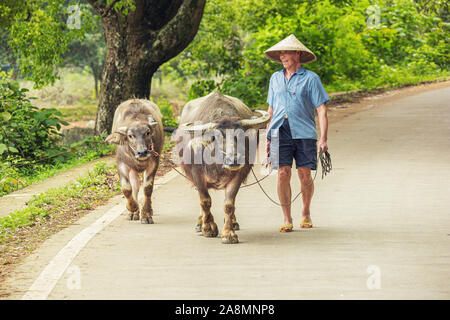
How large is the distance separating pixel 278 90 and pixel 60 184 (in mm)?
5358

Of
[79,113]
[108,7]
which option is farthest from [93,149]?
[79,113]

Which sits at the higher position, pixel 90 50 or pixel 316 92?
pixel 90 50

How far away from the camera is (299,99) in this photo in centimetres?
879

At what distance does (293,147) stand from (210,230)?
54.9 inches

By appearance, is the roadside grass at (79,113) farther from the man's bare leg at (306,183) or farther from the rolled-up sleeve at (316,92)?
the rolled-up sleeve at (316,92)

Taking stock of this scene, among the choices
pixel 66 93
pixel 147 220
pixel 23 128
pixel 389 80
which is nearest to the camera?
pixel 147 220

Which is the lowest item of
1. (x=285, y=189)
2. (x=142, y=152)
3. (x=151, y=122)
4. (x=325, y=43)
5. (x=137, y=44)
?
(x=285, y=189)

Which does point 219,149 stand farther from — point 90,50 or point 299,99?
point 90,50

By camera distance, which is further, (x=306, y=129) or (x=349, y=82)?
(x=349, y=82)

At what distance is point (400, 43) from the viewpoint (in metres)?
37.0

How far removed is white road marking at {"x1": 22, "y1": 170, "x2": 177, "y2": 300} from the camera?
668 cm

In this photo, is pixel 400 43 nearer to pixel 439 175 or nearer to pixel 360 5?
pixel 360 5
